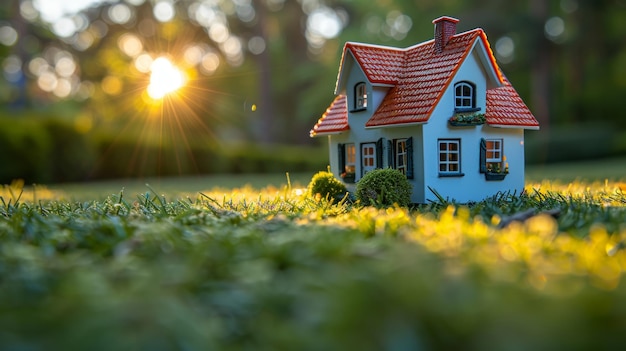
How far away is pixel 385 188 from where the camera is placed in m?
8.56

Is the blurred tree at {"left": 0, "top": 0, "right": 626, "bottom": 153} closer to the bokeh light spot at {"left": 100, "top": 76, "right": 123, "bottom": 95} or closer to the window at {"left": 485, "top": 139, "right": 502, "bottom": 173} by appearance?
the bokeh light spot at {"left": 100, "top": 76, "right": 123, "bottom": 95}

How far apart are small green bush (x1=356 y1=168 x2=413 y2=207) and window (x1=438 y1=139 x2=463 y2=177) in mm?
997

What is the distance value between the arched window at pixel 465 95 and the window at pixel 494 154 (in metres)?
0.82

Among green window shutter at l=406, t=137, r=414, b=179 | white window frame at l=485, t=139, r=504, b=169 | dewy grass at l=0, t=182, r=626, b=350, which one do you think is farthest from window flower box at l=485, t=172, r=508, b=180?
dewy grass at l=0, t=182, r=626, b=350

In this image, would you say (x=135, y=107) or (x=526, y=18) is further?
(x=135, y=107)

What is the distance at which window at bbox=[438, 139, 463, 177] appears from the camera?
9398 millimetres

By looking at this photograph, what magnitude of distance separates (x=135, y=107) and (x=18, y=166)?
14564 millimetres

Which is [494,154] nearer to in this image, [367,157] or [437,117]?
[437,117]

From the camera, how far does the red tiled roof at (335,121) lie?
432 inches

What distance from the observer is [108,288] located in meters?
3.24

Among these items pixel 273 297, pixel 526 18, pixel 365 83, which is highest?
pixel 526 18

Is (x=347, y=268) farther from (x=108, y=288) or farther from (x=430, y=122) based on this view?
(x=430, y=122)

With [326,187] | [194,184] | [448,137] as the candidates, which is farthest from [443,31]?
[194,184]

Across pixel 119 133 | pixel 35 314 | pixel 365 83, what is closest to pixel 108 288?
pixel 35 314
